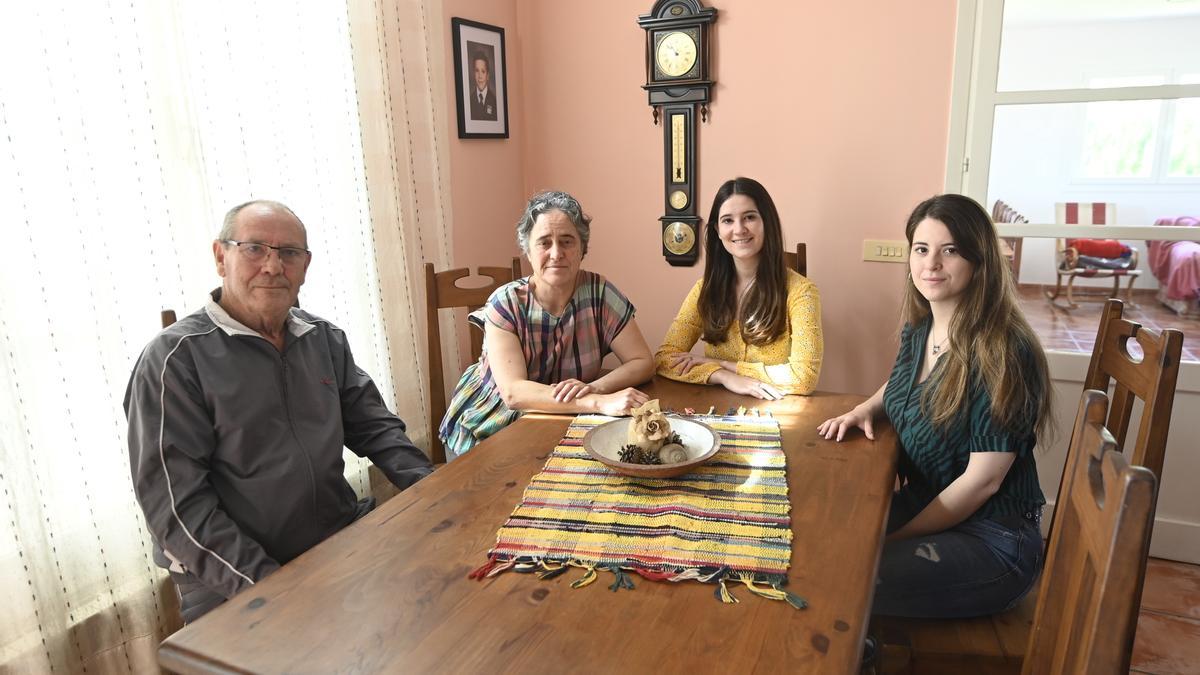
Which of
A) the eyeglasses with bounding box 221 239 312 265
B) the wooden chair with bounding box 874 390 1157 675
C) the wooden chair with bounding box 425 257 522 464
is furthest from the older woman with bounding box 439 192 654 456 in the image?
the wooden chair with bounding box 874 390 1157 675

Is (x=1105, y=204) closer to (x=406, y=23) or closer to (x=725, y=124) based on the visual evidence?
(x=725, y=124)

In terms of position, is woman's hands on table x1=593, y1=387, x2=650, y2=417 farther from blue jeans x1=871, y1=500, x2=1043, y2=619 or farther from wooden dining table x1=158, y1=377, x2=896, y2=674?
blue jeans x1=871, y1=500, x2=1043, y2=619

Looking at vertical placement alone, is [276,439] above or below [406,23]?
below

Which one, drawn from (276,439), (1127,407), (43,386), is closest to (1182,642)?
(1127,407)

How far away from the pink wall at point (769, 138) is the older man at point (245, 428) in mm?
1366

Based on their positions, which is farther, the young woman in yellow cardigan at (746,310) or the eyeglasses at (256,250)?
the young woman in yellow cardigan at (746,310)

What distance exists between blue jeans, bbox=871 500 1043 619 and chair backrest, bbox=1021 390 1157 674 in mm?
259

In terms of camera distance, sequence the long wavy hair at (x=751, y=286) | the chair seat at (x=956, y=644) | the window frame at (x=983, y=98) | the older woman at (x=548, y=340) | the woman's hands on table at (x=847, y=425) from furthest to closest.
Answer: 1. the window frame at (x=983, y=98)
2. the long wavy hair at (x=751, y=286)
3. the older woman at (x=548, y=340)
4. the woman's hands on table at (x=847, y=425)
5. the chair seat at (x=956, y=644)

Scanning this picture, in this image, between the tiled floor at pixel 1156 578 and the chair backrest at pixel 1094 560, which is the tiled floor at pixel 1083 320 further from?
the chair backrest at pixel 1094 560

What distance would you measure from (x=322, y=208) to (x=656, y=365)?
3.60 ft

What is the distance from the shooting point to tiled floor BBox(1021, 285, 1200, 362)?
2.43 meters

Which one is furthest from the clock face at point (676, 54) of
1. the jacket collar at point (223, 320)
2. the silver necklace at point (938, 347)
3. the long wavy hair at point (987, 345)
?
the jacket collar at point (223, 320)

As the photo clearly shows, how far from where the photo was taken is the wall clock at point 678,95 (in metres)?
2.88

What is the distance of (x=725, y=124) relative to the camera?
2.94m
